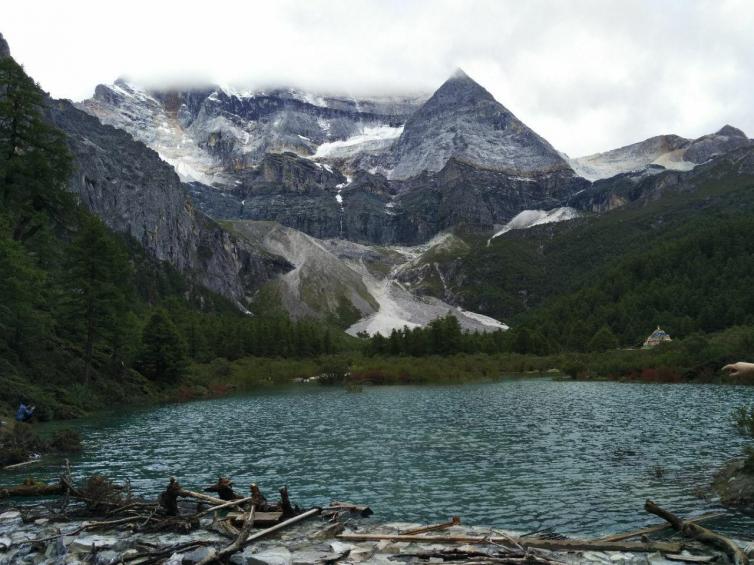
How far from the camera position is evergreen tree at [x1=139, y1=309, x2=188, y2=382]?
7887 cm

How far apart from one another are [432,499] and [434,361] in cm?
10396

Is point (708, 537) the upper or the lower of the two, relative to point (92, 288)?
lower

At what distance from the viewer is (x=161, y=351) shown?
78.8m

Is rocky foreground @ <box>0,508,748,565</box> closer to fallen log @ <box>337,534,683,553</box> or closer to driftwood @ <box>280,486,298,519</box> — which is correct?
fallen log @ <box>337,534,683,553</box>

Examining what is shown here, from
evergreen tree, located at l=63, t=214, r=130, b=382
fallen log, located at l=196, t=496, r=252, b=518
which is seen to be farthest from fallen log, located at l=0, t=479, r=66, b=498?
evergreen tree, located at l=63, t=214, r=130, b=382

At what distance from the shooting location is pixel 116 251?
215ft

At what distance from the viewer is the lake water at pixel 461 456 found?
21.7 meters

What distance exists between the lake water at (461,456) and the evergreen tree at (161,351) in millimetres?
21452

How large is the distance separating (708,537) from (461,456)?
57.2 feet

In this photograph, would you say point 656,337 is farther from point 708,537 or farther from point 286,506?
point 286,506

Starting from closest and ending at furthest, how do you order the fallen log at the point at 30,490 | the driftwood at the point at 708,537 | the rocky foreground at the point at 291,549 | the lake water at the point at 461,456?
the driftwood at the point at 708,537 → the rocky foreground at the point at 291,549 → the lake water at the point at 461,456 → the fallen log at the point at 30,490

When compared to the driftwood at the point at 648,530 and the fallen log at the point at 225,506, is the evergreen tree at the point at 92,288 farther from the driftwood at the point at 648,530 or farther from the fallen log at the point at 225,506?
the driftwood at the point at 648,530

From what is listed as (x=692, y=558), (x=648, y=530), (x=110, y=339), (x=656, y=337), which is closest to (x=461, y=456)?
(x=648, y=530)

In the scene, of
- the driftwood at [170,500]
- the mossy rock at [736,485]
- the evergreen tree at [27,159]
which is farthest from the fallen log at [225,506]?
the evergreen tree at [27,159]
